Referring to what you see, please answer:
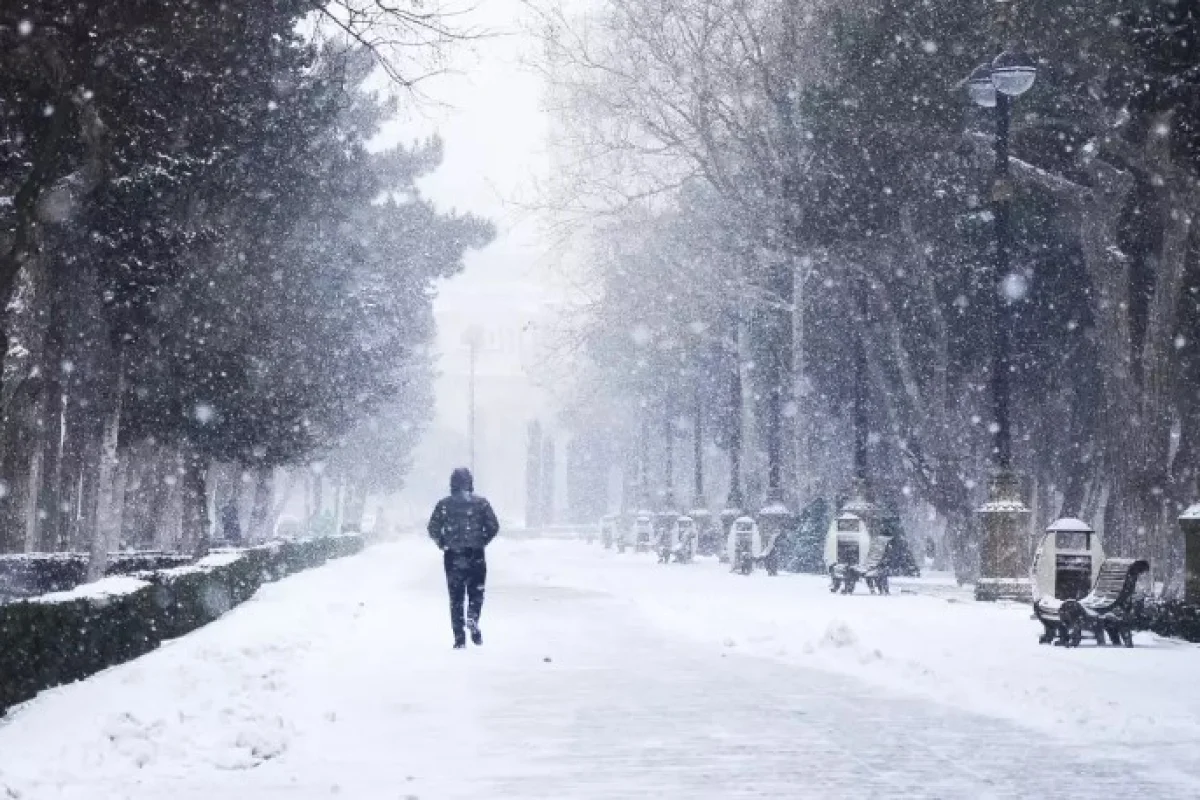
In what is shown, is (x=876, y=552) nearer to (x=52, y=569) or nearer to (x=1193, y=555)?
(x=1193, y=555)

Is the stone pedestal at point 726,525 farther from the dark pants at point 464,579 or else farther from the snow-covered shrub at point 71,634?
the snow-covered shrub at point 71,634

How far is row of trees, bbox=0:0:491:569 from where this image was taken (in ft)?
49.6

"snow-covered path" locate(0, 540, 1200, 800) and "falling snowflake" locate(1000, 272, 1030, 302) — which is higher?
"falling snowflake" locate(1000, 272, 1030, 302)

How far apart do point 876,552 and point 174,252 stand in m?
13.2

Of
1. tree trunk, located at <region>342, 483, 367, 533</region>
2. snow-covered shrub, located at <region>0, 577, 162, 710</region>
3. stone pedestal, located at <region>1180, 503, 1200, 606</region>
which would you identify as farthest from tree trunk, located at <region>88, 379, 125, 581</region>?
tree trunk, located at <region>342, 483, 367, 533</region>

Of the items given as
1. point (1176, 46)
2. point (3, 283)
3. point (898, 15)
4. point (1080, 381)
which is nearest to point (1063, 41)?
point (898, 15)

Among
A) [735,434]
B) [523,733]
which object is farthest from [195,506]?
[523,733]

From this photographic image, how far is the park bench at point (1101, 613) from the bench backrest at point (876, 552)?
34.6ft

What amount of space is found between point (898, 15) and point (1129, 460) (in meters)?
8.47

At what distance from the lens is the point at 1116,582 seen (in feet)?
53.2

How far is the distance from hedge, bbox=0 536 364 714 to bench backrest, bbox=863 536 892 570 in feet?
33.9

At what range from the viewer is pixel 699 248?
40375mm

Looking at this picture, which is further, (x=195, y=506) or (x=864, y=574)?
(x=195, y=506)

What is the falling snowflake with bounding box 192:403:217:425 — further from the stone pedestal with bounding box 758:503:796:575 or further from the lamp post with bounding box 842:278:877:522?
the stone pedestal with bounding box 758:503:796:575
